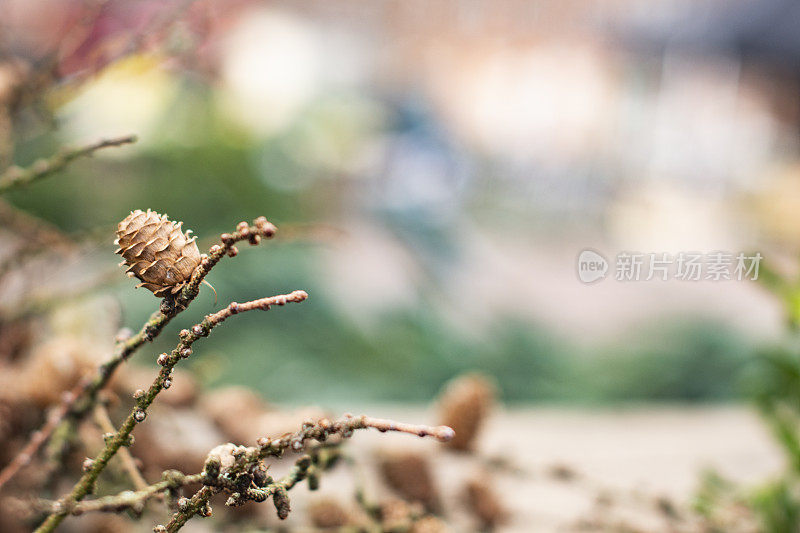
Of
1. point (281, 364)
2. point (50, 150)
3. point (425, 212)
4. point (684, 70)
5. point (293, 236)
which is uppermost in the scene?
point (684, 70)

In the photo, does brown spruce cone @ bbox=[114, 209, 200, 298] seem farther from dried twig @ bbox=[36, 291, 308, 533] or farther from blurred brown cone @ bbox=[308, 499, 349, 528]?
blurred brown cone @ bbox=[308, 499, 349, 528]

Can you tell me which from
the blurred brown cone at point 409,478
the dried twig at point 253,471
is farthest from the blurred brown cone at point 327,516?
the dried twig at point 253,471

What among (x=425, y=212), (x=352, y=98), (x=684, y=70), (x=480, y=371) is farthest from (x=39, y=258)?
(x=684, y=70)

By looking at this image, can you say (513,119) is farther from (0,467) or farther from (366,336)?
(0,467)

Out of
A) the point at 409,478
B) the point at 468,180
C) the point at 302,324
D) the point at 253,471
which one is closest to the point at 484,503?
the point at 409,478

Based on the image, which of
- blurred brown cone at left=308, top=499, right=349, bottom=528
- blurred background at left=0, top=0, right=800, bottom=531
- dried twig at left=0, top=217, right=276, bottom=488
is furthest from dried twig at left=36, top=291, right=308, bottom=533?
blurred background at left=0, top=0, right=800, bottom=531

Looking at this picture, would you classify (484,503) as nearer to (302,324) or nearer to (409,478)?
(409,478)
